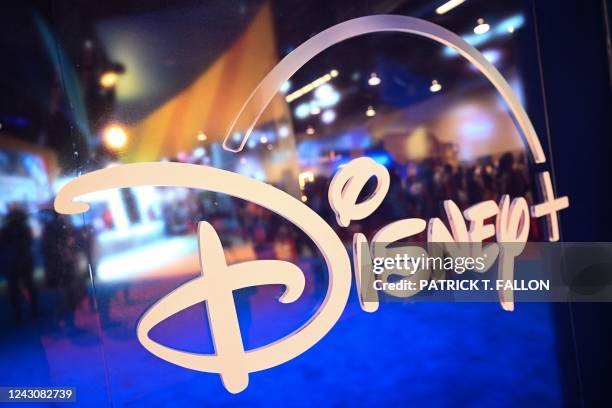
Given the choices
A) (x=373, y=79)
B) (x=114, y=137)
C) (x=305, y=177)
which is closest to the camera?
(x=114, y=137)

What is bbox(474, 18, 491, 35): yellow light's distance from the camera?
259 centimetres

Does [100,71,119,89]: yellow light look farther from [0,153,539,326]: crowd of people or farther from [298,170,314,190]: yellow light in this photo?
[298,170,314,190]: yellow light

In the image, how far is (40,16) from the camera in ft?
6.95

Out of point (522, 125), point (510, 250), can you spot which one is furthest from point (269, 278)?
point (522, 125)

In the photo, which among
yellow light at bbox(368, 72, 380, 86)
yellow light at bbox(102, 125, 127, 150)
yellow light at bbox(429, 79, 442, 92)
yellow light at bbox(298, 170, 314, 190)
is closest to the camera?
yellow light at bbox(102, 125, 127, 150)

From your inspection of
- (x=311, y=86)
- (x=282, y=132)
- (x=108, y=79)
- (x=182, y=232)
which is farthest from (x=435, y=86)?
(x=108, y=79)

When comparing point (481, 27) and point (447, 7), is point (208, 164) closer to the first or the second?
point (447, 7)

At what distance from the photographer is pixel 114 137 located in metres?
2.11

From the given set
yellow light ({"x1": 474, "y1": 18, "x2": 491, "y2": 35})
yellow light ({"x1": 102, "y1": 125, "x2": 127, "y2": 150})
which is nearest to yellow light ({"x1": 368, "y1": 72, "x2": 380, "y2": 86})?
yellow light ({"x1": 474, "y1": 18, "x2": 491, "y2": 35})

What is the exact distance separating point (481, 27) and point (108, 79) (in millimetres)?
2213

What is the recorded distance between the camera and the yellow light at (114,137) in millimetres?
2102

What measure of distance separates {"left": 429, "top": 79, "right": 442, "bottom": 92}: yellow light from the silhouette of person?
239 cm

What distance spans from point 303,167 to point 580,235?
6.19ft

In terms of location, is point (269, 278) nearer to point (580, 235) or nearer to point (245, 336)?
point (245, 336)
